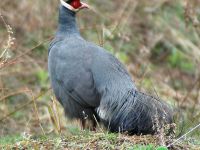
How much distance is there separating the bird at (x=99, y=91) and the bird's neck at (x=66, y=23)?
0.38 feet

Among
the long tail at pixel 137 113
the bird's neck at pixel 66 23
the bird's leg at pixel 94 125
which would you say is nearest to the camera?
the long tail at pixel 137 113

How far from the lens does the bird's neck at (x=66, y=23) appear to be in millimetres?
7590

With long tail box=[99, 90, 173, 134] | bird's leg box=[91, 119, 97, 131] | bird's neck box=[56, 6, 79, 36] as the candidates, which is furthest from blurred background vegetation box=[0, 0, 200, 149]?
long tail box=[99, 90, 173, 134]

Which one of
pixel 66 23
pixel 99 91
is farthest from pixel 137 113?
pixel 66 23

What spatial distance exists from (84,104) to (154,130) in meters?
0.91

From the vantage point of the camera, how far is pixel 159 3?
13.3 m

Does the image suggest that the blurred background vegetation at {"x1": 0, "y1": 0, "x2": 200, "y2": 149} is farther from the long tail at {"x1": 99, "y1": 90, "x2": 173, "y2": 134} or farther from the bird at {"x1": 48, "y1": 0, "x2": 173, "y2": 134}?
the long tail at {"x1": 99, "y1": 90, "x2": 173, "y2": 134}

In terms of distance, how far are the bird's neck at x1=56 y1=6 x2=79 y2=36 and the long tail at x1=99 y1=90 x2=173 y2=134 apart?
1.26 metres

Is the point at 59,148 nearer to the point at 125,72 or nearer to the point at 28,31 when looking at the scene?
the point at 125,72

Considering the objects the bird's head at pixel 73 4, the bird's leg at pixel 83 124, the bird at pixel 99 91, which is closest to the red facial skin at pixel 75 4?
the bird's head at pixel 73 4

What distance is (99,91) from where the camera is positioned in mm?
6879

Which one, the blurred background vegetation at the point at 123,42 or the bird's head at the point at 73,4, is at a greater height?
the bird's head at the point at 73,4

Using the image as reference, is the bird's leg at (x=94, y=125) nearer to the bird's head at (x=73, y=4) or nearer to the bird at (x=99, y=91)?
the bird at (x=99, y=91)

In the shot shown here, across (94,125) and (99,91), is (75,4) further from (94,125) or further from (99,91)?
(94,125)
